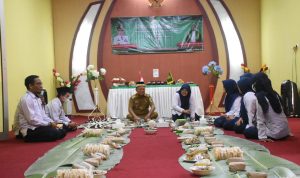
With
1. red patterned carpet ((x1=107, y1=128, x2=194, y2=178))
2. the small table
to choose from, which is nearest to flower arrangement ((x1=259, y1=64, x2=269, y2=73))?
the small table

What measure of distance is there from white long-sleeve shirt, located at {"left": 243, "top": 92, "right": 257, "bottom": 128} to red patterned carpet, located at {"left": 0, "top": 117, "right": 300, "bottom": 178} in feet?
1.58

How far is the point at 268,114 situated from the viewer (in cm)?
488

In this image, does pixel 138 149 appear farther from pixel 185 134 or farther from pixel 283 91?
pixel 283 91

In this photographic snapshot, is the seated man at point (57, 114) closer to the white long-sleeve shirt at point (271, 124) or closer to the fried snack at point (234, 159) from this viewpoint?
the white long-sleeve shirt at point (271, 124)

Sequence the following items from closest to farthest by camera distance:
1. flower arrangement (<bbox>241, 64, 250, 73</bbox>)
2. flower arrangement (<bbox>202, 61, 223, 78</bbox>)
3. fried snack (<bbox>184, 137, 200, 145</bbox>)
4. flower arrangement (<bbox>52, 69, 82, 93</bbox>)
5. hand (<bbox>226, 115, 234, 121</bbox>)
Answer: fried snack (<bbox>184, 137, 200, 145</bbox>) → hand (<bbox>226, 115, 234, 121</bbox>) → flower arrangement (<bbox>202, 61, 223, 78</bbox>) → flower arrangement (<bbox>52, 69, 82, 93</bbox>) → flower arrangement (<bbox>241, 64, 250, 73</bbox>)

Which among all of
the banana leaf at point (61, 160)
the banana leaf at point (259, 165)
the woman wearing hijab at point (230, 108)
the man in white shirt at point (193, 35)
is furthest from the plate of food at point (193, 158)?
the man in white shirt at point (193, 35)

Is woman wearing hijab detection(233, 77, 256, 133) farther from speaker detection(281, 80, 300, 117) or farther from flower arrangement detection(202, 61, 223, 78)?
flower arrangement detection(202, 61, 223, 78)

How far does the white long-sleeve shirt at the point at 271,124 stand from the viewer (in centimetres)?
482

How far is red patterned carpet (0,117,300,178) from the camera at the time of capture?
3.34 meters

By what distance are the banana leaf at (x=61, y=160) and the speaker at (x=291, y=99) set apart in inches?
180

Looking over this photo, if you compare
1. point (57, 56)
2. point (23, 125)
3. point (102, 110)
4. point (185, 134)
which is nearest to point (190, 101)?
point (185, 134)

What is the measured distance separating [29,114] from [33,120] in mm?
102

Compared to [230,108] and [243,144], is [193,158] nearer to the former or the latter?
[243,144]

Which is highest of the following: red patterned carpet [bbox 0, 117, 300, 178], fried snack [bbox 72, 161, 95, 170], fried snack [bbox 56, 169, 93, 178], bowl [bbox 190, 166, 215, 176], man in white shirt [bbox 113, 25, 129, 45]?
man in white shirt [bbox 113, 25, 129, 45]
